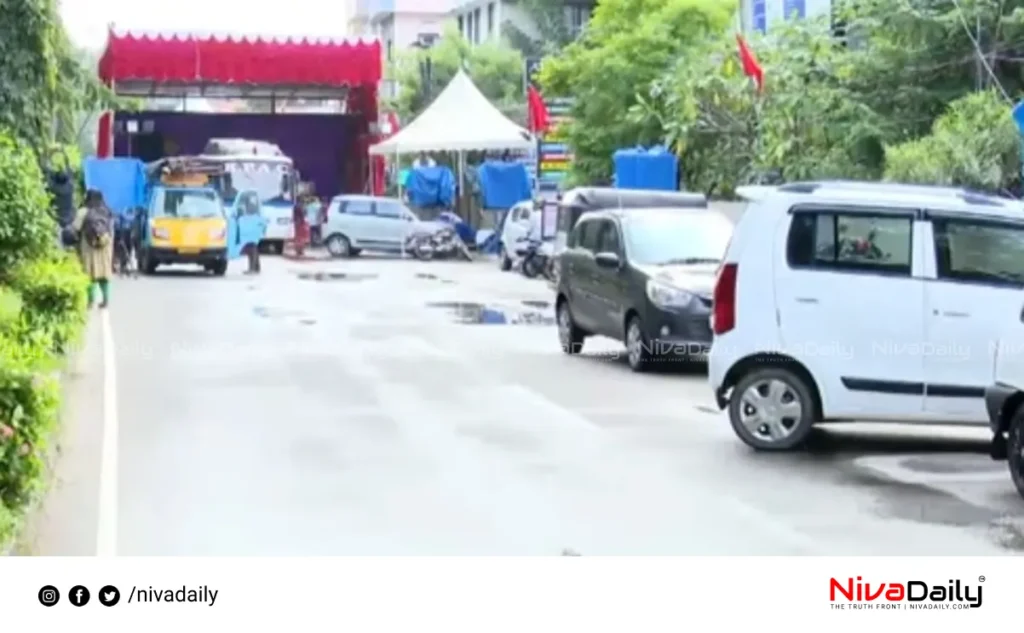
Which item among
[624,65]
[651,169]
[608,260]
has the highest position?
[624,65]

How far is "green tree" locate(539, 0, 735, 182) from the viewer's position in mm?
34625

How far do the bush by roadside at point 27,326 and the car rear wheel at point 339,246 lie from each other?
2147 cm

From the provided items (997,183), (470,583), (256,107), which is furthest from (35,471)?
(256,107)

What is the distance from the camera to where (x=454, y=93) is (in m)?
40.8

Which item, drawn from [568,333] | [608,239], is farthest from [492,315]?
[608,239]

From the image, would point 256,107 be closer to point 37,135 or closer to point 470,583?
Answer: point 37,135

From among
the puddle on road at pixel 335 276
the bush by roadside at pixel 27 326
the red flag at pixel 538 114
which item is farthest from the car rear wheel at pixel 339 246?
the bush by roadside at pixel 27 326

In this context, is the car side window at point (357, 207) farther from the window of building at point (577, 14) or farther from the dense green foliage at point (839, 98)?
the window of building at point (577, 14)

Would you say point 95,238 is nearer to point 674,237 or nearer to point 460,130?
point 674,237

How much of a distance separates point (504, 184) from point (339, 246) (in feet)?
12.7

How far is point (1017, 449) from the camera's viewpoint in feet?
30.3

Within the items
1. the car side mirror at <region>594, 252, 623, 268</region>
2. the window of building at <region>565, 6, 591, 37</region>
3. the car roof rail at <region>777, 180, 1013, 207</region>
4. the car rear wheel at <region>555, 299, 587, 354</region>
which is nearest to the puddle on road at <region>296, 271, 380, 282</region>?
the car rear wheel at <region>555, 299, 587, 354</region>

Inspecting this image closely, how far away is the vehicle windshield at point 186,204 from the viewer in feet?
105

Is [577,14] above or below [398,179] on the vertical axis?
above
